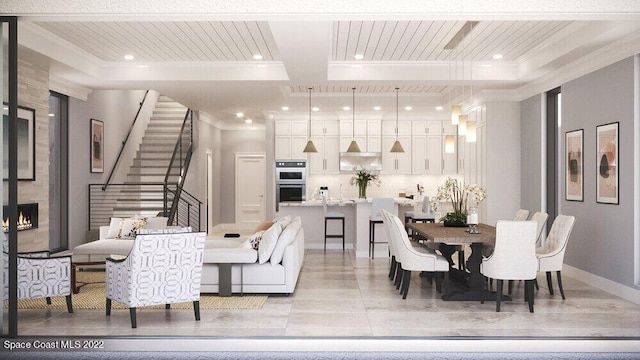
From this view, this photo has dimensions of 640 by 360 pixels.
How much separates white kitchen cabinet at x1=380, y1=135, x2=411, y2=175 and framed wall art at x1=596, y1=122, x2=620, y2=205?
241 inches

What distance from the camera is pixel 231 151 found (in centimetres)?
1535

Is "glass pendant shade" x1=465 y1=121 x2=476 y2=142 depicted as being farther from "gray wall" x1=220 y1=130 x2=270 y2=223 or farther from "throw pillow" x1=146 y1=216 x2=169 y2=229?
"gray wall" x1=220 y1=130 x2=270 y2=223

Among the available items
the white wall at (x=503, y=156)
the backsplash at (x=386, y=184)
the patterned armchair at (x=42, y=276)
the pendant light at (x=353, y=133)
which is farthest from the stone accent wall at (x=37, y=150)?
the white wall at (x=503, y=156)

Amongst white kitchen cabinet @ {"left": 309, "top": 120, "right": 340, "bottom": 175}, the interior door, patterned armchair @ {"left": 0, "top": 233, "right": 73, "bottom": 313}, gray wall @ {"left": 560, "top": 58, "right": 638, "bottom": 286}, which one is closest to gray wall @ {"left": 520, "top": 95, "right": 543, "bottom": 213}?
gray wall @ {"left": 560, "top": 58, "right": 638, "bottom": 286}

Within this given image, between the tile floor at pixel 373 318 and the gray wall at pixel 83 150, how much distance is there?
3.93m

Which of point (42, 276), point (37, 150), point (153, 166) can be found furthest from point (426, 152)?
point (42, 276)

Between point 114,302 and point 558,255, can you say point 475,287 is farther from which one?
point 114,302

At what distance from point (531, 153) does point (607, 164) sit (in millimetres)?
2500

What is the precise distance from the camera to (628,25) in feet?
18.6

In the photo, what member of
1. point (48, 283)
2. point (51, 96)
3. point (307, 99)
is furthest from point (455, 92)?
point (48, 283)

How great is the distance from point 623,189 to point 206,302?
15.2ft

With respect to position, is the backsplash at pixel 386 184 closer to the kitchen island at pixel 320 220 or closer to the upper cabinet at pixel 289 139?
the upper cabinet at pixel 289 139

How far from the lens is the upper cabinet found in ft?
41.4

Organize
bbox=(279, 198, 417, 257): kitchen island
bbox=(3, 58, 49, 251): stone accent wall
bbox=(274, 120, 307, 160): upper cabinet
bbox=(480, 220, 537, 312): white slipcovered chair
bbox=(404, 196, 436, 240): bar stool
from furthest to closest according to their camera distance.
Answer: bbox=(274, 120, 307, 160): upper cabinet → bbox=(279, 198, 417, 257): kitchen island → bbox=(404, 196, 436, 240): bar stool → bbox=(3, 58, 49, 251): stone accent wall → bbox=(480, 220, 537, 312): white slipcovered chair
